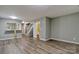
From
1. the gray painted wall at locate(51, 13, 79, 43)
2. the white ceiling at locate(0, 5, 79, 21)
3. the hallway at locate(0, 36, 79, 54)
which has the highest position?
the white ceiling at locate(0, 5, 79, 21)

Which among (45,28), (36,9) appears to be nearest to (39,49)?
(36,9)

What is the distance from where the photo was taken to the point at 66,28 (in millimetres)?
4859

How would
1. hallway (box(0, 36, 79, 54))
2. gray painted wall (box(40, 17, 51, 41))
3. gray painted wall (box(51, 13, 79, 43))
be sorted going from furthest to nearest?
gray painted wall (box(40, 17, 51, 41))
gray painted wall (box(51, 13, 79, 43))
hallway (box(0, 36, 79, 54))

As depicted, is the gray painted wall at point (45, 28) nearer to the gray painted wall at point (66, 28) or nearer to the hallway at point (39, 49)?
the gray painted wall at point (66, 28)

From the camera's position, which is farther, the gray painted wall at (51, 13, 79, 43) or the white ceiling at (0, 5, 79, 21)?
the gray painted wall at (51, 13, 79, 43)

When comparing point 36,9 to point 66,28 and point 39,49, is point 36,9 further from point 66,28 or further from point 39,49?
point 66,28

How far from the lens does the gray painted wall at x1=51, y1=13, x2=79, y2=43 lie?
14.1 ft

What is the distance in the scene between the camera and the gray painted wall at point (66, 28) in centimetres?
431

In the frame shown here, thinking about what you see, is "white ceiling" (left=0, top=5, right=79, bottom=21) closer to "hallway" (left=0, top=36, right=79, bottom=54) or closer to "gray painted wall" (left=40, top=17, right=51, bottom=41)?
"gray painted wall" (left=40, top=17, right=51, bottom=41)

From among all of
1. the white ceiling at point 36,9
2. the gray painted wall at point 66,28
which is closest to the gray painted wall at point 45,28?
the gray painted wall at point 66,28

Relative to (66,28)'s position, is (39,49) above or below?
below

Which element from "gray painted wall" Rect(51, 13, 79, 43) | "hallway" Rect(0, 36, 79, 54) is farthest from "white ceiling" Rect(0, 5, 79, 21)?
"hallway" Rect(0, 36, 79, 54)

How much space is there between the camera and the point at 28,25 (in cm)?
954
